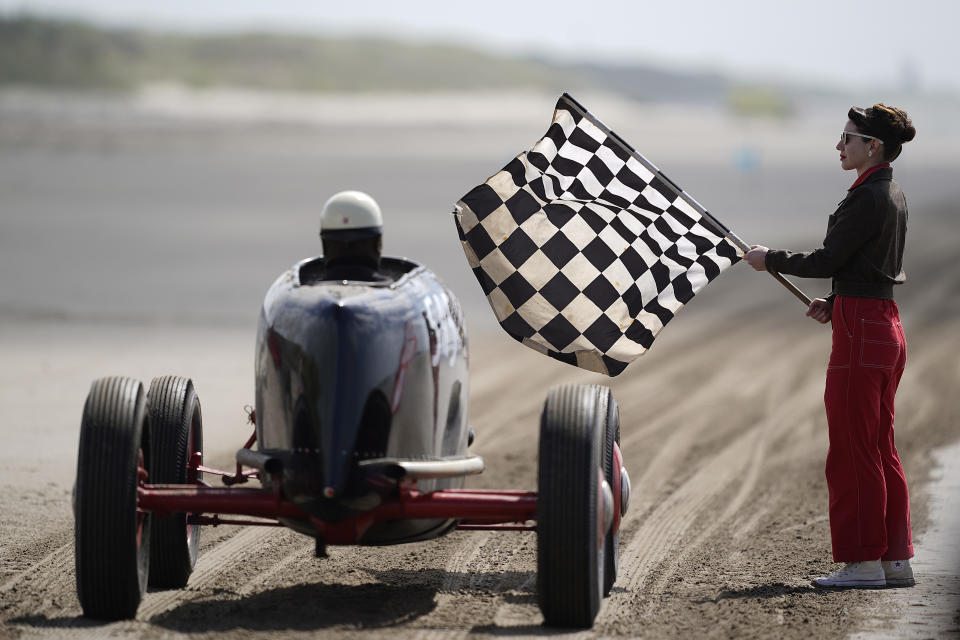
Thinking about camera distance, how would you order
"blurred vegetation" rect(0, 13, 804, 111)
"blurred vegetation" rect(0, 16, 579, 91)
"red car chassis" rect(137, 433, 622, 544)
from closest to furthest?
1. "red car chassis" rect(137, 433, 622, 544)
2. "blurred vegetation" rect(0, 16, 579, 91)
3. "blurred vegetation" rect(0, 13, 804, 111)

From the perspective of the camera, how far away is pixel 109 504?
18.1 ft

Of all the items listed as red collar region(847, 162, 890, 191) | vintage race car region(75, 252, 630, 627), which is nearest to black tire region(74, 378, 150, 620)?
vintage race car region(75, 252, 630, 627)

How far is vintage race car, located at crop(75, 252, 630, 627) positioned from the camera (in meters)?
5.53

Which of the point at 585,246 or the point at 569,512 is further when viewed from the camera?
the point at 585,246

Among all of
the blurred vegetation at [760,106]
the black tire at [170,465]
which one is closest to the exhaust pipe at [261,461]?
the black tire at [170,465]

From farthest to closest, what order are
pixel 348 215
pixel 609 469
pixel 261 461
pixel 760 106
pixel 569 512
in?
1. pixel 760 106
2. pixel 609 469
3. pixel 348 215
4. pixel 261 461
5. pixel 569 512

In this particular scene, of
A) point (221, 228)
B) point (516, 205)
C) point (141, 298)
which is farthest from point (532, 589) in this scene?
point (221, 228)

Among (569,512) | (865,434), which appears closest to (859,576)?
(865,434)

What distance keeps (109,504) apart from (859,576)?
3.66 metres

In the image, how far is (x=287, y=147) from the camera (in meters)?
58.2

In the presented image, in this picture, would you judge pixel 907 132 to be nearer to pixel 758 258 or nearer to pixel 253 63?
pixel 758 258

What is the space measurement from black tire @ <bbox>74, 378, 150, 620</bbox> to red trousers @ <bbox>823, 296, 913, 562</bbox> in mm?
3349

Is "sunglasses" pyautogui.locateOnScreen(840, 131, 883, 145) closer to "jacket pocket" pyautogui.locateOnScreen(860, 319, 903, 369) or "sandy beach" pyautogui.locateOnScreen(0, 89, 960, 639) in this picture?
"jacket pocket" pyautogui.locateOnScreen(860, 319, 903, 369)

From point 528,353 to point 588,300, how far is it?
8019 mm
